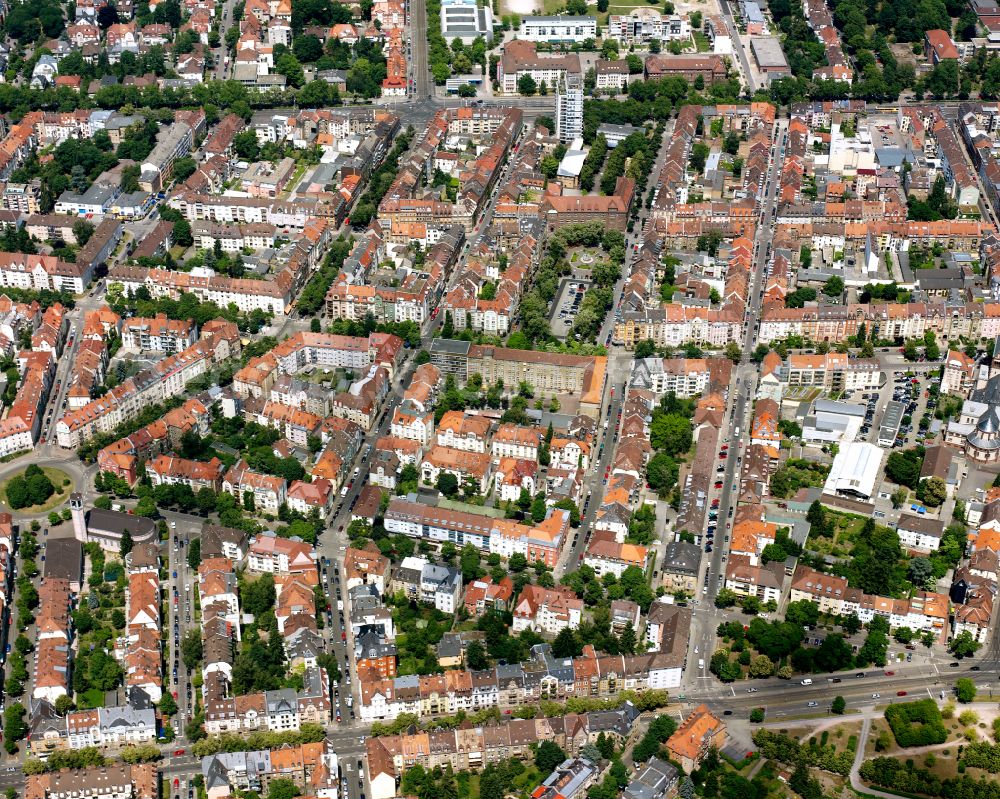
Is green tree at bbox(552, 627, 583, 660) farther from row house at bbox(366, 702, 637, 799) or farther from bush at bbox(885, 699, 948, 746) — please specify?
bush at bbox(885, 699, 948, 746)

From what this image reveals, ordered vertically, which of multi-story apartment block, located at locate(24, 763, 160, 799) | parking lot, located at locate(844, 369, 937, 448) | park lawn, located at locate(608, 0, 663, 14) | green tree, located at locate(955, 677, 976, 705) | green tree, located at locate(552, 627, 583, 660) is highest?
park lawn, located at locate(608, 0, 663, 14)

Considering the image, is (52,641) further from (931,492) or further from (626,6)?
(626,6)

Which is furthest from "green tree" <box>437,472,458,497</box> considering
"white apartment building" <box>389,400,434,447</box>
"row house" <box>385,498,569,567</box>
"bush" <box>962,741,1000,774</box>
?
"bush" <box>962,741,1000,774</box>

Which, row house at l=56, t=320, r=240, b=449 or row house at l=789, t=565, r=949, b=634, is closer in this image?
row house at l=789, t=565, r=949, b=634

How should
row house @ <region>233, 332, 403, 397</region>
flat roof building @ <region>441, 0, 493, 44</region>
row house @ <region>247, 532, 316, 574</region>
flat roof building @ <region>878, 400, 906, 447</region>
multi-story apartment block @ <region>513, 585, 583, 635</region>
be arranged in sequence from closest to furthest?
1. multi-story apartment block @ <region>513, 585, 583, 635</region>
2. row house @ <region>247, 532, 316, 574</region>
3. flat roof building @ <region>878, 400, 906, 447</region>
4. row house @ <region>233, 332, 403, 397</region>
5. flat roof building @ <region>441, 0, 493, 44</region>

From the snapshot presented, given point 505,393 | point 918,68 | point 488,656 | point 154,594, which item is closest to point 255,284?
point 505,393

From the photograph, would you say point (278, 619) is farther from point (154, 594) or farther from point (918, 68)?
point (918, 68)

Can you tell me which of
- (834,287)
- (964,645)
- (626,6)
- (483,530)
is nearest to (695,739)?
(964,645)
